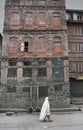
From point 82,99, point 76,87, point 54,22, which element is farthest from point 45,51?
point 82,99

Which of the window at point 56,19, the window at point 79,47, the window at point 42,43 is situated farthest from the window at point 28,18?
the window at point 79,47

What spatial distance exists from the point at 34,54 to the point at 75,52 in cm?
776

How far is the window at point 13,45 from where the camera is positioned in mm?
15258

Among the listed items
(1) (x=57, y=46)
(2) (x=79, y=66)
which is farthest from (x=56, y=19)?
(2) (x=79, y=66)

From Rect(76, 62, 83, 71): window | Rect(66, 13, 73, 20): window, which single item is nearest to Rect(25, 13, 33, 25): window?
Rect(66, 13, 73, 20): window

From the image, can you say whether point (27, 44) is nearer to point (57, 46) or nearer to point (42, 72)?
point (57, 46)

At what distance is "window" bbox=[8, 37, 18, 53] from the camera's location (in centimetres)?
1526

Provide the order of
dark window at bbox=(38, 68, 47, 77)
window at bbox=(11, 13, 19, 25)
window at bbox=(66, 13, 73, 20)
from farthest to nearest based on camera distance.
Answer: window at bbox=(66, 13, 73, 20) → window at bbox=(11, 13, 19, 25) → dark window at bbox=(38, 68, 47, 77)

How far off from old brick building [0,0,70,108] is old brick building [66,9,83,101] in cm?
426

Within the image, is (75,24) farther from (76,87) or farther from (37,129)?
(37,129)

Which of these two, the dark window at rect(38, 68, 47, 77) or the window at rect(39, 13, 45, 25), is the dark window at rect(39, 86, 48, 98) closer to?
the dark window at rect(38, 68, 47, 77)

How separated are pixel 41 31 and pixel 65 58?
4557 mm

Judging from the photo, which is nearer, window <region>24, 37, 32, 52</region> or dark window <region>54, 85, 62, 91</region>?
dark window <region>54, 85, 62, 91</region>

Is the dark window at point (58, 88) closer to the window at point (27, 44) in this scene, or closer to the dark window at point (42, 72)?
the dark window at point (42, 72)
